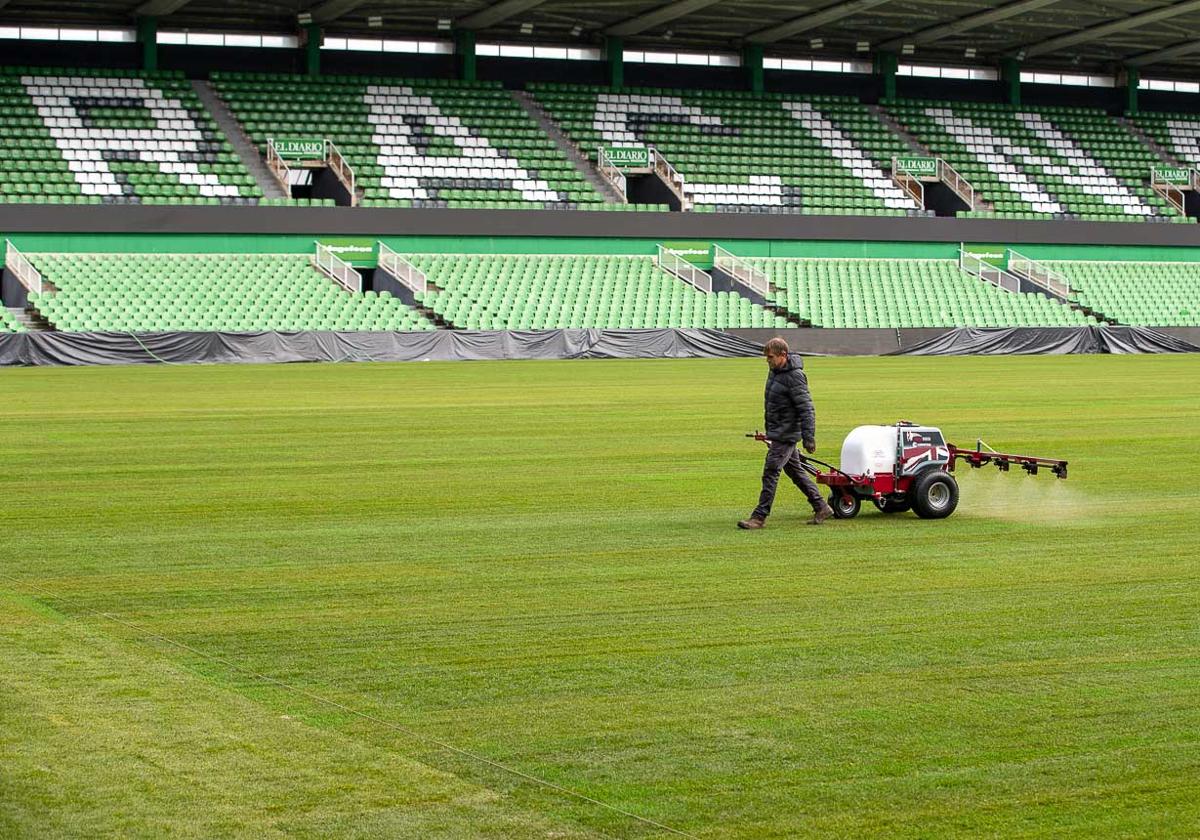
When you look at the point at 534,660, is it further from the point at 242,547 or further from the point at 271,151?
the point at 271,151

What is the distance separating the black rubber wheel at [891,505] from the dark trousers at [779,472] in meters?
0.70

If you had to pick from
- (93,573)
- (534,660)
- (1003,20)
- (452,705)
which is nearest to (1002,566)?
(534,660)

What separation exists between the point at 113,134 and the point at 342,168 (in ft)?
24.7

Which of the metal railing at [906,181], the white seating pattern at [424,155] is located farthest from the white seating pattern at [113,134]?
the metal railing at [906,181]

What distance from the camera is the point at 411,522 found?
13070mm

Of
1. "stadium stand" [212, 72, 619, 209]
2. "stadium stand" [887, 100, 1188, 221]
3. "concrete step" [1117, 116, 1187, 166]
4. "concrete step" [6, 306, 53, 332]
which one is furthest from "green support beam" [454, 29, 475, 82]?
"concrete step" [1117, 116, 1187, 166]

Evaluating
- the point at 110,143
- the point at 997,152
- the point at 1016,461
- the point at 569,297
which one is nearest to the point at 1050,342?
the point at 569,297

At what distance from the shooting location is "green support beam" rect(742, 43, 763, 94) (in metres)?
66.4

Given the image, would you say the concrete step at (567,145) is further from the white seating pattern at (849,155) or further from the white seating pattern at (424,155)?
the white seating pattern at (849,155)

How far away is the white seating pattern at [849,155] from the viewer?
2434 inches

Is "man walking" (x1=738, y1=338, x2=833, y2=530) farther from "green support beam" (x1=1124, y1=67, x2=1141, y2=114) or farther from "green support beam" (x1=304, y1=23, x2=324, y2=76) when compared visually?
"green support beam" (x1=1124, y1=67, x2=1141, y2=114)

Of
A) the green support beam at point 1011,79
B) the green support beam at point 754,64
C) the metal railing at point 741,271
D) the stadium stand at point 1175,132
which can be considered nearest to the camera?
the metal railing at point 741,271

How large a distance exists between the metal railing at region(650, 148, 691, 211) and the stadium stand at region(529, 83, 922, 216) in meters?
0.43

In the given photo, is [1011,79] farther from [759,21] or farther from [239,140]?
[239,140]
